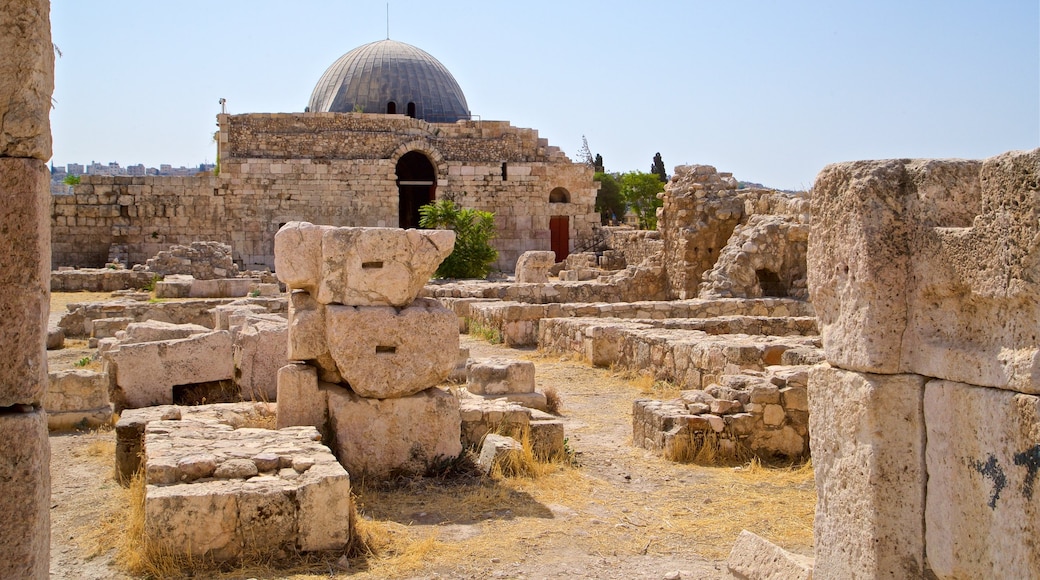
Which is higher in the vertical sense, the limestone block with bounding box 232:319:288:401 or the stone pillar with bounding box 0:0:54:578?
the stone pillar with bounding box 0:0:54:578

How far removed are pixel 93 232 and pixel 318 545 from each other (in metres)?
24.9

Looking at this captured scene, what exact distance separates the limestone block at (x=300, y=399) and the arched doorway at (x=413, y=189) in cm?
2533

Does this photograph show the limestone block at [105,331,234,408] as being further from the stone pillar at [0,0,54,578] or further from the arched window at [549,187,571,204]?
the arched window at [549,187,571,204]

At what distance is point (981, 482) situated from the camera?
9.30 feet

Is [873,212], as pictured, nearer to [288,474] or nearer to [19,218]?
[19,218]

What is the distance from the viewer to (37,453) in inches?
113

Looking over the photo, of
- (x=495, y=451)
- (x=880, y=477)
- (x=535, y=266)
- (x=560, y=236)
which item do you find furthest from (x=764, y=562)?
(x=560, y=236)

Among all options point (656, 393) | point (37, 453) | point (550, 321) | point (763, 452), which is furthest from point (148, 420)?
point (550, 321)

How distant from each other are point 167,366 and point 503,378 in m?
3.08

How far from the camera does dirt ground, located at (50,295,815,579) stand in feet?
16.0

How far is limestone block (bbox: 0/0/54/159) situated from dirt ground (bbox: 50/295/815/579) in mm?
2528

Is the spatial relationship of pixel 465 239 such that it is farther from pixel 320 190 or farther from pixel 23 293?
pixel 23 293

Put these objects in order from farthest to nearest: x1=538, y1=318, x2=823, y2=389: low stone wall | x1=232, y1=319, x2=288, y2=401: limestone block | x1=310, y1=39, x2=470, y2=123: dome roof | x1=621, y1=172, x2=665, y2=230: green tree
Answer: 1. x1=621, y1=172, x2=665, y2=230: green tree
2. x1=310, y1=39, x2=470, y2=123: dome roof
3. x1=538, y1=318, x2=823, y2=389: low stone wall
4. x1=232, y1=319, x2=288, y2=401: limestone block

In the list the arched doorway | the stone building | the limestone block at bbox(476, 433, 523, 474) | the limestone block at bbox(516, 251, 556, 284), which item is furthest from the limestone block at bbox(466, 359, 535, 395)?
the arched doorway
